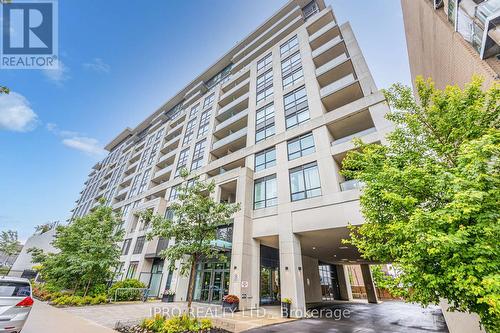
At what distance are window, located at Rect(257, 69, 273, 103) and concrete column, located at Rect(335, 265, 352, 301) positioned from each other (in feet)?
87.5

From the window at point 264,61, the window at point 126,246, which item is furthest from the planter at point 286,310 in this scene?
the window at point 264,61

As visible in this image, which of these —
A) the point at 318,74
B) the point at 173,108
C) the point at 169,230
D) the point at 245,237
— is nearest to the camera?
the point at 169,230

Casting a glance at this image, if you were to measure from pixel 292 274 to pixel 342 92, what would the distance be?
15.5m

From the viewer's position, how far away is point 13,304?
6.46 meters

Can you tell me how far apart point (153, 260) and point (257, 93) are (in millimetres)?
23281

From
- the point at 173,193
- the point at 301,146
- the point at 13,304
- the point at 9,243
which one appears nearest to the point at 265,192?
the point at 301,146

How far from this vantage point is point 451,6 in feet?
31.8

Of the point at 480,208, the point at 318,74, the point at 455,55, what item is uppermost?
the point at 318,74

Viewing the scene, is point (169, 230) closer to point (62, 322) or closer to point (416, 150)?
point (62, 322)

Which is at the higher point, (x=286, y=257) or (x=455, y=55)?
(x=455, y=55)

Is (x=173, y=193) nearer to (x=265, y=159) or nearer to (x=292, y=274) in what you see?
(x=265, y=159)

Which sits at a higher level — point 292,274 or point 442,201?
point 442,201

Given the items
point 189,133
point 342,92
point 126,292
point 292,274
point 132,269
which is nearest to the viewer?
point 292,274

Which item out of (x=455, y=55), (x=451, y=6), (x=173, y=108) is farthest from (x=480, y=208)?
(x=173, y=108)
